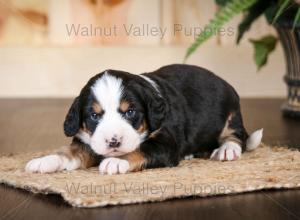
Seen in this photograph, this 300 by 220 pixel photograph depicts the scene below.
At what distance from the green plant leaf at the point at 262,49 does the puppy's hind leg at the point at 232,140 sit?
4.21 ft

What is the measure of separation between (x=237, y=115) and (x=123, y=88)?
68cm

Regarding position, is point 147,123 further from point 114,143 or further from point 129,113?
point 114,143

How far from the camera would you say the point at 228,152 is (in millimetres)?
2703

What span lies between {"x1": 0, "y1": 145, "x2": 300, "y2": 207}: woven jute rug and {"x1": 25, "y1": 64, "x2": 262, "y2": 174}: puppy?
6 cm

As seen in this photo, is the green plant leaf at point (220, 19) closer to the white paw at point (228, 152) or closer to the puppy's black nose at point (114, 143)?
the puppy's black nose at point (114, 143)

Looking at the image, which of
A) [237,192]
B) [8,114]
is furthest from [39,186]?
[8,114]

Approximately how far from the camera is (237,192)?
2.23 metres

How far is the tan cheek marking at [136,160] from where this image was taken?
2.41 m

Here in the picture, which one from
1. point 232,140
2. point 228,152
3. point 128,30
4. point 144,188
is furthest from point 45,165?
point 128,30

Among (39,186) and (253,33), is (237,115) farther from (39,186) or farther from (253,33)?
(253,33)

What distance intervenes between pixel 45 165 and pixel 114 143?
0.28 metres

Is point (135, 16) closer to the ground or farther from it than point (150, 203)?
farther from it

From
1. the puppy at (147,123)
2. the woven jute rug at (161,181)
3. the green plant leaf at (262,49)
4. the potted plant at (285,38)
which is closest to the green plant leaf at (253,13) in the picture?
the potted plant at (285,38)

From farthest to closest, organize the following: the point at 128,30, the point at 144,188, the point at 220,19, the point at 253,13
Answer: the point at 128,30 → the point at 253,13 → the point at 144,188 → the point at 220,19
